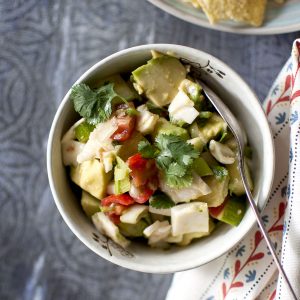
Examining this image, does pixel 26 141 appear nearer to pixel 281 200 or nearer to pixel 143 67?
pixel 143 67

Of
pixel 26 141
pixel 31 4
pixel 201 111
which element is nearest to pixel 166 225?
pixel 201 111

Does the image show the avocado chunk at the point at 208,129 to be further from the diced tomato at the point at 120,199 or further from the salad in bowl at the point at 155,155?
the diced tomato at the point at 120,199

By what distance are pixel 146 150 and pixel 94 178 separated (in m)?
0.13

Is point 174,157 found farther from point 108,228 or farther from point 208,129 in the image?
point 108,228

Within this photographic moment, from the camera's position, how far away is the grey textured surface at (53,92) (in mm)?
1563

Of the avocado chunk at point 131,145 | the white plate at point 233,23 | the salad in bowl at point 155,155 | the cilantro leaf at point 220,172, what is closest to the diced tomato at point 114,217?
the salad in bowl at point 155,155

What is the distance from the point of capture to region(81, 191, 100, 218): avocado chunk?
133cm

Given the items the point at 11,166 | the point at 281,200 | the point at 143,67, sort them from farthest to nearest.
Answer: the point at 11,166 < the point at 281,200 < the point at 143,67

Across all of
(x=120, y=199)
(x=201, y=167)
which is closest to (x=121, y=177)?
(x=120, y=199)

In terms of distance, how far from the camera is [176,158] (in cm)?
120

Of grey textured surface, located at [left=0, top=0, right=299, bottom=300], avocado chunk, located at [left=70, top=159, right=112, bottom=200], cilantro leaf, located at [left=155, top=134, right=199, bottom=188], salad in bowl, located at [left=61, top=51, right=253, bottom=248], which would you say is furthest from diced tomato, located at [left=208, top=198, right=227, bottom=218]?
grey textured surface, located at [left=0, top=0, right=299, bottom=300]

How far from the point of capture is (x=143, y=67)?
126cm

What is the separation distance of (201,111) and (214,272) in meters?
0.44

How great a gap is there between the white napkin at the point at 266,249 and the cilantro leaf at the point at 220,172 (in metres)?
0.18
